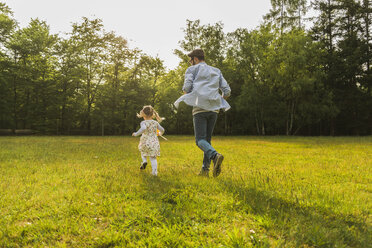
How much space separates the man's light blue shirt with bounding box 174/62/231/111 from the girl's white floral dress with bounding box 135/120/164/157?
41.7 inches

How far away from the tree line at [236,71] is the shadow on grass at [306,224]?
87.7 ft

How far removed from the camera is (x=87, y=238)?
2.22 metres

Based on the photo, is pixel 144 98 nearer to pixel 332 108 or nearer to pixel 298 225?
pixel 332 108

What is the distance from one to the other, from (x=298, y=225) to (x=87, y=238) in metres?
2.15

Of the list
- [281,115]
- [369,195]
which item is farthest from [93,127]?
[369,195]

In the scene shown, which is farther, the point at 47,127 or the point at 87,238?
the point at 47,127

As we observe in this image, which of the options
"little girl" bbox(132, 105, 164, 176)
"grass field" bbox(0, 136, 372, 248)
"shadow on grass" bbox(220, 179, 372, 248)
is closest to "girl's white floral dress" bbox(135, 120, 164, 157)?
"little girl" bbox(132, 105, 164, 176)

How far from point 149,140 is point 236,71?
29.5 m

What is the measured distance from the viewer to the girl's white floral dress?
5.18m

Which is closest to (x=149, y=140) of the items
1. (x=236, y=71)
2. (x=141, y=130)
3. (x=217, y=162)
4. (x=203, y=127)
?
(x=141, y=130)

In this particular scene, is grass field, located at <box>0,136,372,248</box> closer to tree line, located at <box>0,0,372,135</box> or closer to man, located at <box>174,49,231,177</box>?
man, located at <box>174,49,231,177</box>

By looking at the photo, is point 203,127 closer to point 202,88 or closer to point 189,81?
point 202,88

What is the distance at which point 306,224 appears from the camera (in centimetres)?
242

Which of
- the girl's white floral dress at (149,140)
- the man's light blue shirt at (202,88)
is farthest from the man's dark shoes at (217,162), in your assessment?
the girl's white floral dress at (149,140)
